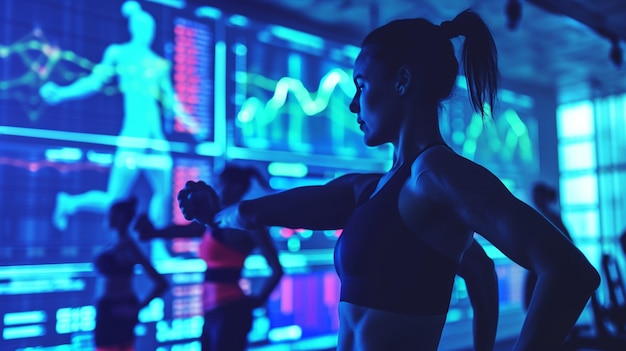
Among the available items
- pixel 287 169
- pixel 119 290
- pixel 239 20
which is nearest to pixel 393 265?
pixel 119 290

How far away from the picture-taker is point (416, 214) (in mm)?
762

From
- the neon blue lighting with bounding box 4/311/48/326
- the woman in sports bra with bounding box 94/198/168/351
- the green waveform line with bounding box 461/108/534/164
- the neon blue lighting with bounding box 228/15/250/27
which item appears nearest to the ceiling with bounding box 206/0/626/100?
the neon blue lighting with bounding box 228/15/250/27

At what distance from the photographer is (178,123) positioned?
11.9 feet

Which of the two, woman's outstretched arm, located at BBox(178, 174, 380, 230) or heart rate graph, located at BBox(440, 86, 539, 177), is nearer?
woman's outstretched arm, located at BBox(178, 174, 380, 230)

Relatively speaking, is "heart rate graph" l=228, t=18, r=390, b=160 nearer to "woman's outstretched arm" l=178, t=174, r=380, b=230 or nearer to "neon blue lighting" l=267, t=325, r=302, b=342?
"neon blue lighting" l=267, t=325, r=302, b=342

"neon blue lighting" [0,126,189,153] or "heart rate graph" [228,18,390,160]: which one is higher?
"heart rate graph" [228,18,390,160]

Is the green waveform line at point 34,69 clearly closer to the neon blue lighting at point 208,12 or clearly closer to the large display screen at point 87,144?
the large display screen at point 87,144

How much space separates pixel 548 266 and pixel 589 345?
396cm

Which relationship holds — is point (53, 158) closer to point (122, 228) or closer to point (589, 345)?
point (122, 228)

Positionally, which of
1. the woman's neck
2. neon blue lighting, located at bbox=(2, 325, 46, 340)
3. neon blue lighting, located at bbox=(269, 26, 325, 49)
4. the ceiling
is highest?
the ceiling

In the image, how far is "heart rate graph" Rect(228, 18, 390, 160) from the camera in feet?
13.0

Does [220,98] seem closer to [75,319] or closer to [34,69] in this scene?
[34,69]

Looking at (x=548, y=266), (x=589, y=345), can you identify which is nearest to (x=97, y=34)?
(x=548, y=266)

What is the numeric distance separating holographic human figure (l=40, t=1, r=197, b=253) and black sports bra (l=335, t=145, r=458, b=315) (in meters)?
2.72
